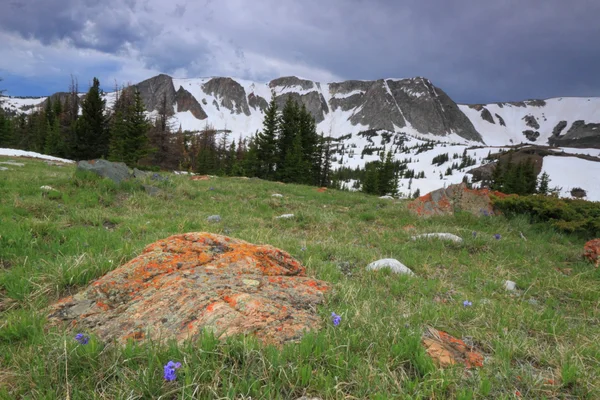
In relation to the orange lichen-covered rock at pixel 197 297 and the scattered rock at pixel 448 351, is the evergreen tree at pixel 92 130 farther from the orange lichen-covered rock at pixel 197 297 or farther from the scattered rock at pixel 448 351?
the scattered rock at pixel 448 351

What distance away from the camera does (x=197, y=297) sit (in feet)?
8.79

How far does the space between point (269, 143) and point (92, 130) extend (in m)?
26.4

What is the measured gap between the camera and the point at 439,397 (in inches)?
70.1

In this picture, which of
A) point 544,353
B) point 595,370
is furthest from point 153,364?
point 595,370

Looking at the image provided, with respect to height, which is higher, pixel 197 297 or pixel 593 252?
pixel 197 297

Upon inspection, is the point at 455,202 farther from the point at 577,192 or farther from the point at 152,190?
the point at 577,192

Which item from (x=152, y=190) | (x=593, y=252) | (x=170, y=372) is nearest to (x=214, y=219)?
(x=152, y=190)

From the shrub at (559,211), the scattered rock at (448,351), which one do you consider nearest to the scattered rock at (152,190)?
the scattered rock at (448,351)

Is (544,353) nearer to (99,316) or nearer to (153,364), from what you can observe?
(153,364)

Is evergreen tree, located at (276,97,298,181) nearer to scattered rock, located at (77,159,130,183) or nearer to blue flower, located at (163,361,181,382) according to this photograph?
scattered rock, located at (77,159,130,183)

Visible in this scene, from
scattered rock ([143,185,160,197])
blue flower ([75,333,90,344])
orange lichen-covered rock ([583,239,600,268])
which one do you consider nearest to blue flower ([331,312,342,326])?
blue flower ([75,333,90,344])

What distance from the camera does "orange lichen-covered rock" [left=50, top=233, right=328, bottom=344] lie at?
2.34m

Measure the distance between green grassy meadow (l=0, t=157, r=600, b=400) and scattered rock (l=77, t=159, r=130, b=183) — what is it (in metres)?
3.33

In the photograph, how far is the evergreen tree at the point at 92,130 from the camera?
44478 mm
